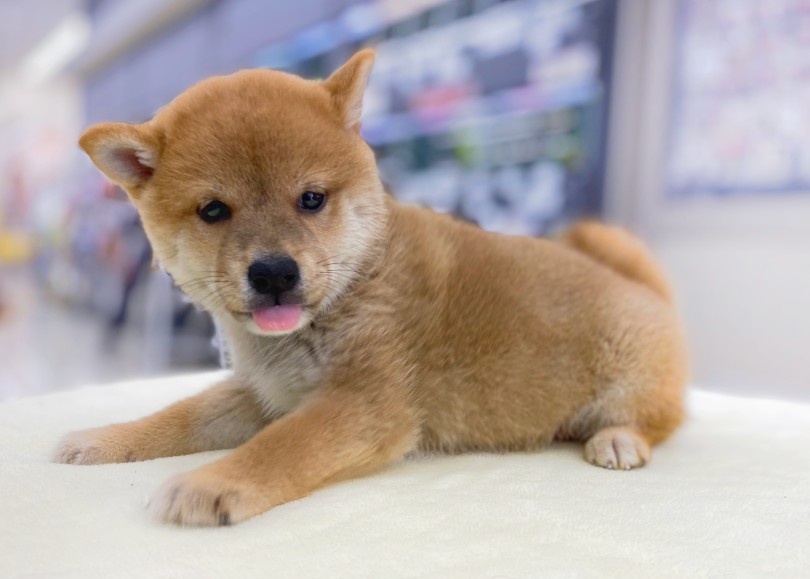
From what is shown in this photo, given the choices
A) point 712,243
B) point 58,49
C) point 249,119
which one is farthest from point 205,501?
point 58,49

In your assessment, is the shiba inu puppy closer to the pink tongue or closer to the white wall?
the pink tongue

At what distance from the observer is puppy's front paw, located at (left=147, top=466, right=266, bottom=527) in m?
0.80

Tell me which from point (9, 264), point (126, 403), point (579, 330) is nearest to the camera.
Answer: point (579, 330)

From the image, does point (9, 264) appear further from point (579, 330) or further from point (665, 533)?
point (665, 533)

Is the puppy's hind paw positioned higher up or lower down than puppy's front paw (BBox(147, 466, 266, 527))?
lower down

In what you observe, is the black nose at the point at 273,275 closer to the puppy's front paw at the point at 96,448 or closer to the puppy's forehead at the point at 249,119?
the puppy's forehead at the point at 249,119

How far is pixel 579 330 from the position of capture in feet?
3.95

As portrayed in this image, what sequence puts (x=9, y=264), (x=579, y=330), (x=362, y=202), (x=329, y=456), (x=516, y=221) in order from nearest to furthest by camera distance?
(x=329, y=456), (x=362, y=202), (x=579, y=330), (x=9, y=264), (x=516, y=221)

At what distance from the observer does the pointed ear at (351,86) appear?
3.48 feet

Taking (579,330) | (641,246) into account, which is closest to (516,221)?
(641,246)

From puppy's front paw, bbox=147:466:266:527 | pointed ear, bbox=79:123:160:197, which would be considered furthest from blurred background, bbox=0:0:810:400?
puppy's front paw, bbox=147:466:266:527

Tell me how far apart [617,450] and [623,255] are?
48cm

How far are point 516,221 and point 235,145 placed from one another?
1.85m

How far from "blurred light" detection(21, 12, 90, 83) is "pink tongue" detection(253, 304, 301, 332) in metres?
1.76
